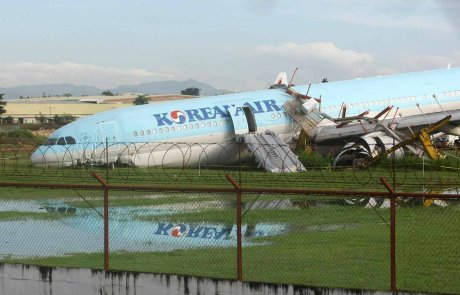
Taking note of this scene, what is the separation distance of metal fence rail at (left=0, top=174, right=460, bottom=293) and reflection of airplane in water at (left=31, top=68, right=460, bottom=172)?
584 inches

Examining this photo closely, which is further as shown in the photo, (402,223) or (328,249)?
(402,223)

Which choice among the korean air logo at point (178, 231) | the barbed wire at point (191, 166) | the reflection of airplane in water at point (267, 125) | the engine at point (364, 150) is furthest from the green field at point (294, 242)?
the engine at point (364, 150)

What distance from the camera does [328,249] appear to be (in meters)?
15.4

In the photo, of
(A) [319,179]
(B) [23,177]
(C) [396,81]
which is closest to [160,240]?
(A) [319,179]

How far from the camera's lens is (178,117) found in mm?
A: 37781

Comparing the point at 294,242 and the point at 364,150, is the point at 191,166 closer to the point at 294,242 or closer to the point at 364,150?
the point at 364,150

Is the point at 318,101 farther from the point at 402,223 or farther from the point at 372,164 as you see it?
the point at 402,223

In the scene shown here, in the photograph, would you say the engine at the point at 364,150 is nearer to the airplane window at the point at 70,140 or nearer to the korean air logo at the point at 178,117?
the korean air logo at the point at 178,117

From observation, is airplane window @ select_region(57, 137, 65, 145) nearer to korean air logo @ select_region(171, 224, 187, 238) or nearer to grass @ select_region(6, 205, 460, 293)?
grass @ select_region(6, 205, 460, 293)

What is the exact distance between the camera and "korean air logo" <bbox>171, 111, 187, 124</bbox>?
37625 millimetres

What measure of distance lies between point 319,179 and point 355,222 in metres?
12.8

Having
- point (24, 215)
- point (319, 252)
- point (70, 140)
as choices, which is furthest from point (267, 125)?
point (319, 252)

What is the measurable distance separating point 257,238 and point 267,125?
76.4ft

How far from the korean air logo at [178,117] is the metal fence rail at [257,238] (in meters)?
17.1
